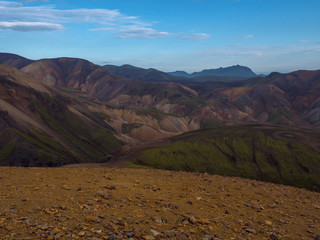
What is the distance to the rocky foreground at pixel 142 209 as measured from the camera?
1146cm

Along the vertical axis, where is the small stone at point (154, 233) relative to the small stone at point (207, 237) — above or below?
above

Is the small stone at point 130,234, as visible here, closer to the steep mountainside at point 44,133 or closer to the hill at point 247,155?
the hill at point 247,155

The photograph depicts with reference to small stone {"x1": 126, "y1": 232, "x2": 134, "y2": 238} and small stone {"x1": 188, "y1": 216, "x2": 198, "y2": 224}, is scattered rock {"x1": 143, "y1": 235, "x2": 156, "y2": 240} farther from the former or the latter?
small stone {"x1": 188, "y1": 216, "x2": 198, "y2": 224}

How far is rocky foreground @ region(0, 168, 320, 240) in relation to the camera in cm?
1146

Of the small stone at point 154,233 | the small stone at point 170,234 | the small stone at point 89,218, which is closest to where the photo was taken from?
the small stone at point 154,233

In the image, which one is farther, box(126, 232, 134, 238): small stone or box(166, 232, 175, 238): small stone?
box(166, 232, 175, 238): small stone

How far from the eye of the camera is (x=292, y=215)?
1669 cm

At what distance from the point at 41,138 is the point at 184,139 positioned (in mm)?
67325

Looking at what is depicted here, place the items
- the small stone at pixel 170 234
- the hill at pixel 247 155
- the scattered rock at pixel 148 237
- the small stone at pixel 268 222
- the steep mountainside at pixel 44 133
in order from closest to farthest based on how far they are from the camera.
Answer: the scattered rock at pixel 148 237
the small stone at pixel 170 234
the small stone at pixel 268 222
the hill at pixel 247 155
the steep mountainside at pixel 44 133

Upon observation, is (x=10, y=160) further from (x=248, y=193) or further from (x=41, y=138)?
(x=248, y=193)

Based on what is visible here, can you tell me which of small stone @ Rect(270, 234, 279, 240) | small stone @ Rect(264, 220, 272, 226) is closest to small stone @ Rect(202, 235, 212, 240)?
small stone @ Rect(270, 234, 279, 240)

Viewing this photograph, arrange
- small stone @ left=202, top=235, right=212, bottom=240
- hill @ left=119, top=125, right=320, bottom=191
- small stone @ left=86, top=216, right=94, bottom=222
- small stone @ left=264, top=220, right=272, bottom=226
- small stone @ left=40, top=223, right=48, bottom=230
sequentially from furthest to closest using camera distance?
hill @ left=119, top=125, right=320, bottom=191 < small stone @ left=264, top=220, right=272, bottom=226 < small stone @ left=86, top=216, right=94, bottom=222 < small stone @ left=202, top=235, right=212, bottom=240 < small stone @ left=40, top=223, right=48, bottom=230

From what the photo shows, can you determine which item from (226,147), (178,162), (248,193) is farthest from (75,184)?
(226,147)

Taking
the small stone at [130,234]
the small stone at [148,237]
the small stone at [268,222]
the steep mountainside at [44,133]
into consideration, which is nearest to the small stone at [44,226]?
the small stone at [130,234]
